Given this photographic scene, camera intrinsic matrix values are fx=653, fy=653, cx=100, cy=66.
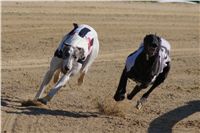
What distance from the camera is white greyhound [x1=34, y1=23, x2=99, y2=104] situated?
1066 centimetres

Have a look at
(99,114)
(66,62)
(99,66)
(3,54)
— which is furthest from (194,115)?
(3,54)

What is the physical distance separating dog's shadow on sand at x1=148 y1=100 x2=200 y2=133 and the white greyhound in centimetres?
159

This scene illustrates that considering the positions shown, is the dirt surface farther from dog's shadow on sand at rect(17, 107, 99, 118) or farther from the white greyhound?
the white greyhound

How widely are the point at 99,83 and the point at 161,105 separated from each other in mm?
1768

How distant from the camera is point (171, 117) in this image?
1108 cm

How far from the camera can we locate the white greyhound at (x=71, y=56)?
1066cm

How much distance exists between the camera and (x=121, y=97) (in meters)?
10.2

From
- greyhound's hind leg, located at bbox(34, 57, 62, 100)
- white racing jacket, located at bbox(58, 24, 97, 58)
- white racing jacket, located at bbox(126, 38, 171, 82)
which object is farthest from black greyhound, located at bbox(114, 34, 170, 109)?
greyhound's hind leg, located at bbox(34, 57, 62, 100)

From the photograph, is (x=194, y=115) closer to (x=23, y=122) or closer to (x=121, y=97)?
(x=121, y=97)

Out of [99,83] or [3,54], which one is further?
[3,54]

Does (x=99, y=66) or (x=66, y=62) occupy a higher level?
(x=66, y=62)

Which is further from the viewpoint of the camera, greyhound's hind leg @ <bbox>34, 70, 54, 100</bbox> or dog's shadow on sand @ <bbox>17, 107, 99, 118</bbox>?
greyhound's hind leg @ <bbox>34, 70, 54, 100</bbox>

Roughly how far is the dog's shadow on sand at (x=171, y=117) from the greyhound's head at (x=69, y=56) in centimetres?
163

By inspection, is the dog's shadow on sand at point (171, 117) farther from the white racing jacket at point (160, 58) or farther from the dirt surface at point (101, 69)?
the white racing jacket at point (160, 58)
